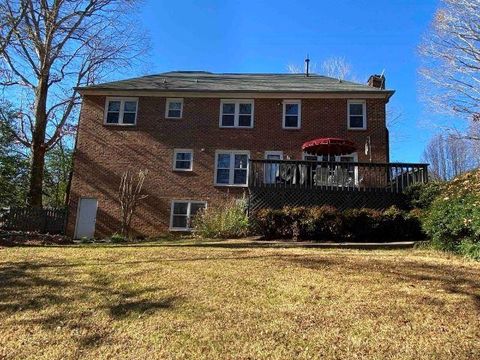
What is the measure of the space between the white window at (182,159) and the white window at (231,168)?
1.27 meters

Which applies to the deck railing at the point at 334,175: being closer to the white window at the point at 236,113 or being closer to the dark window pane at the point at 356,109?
the dark window pane at the point at 356,109

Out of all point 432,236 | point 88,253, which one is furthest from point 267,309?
point 432,236

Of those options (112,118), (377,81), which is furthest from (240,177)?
(377,81)

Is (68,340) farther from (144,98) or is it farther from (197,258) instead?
(144,98)

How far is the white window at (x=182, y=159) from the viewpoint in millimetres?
20828

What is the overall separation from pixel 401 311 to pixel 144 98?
18.2 meters

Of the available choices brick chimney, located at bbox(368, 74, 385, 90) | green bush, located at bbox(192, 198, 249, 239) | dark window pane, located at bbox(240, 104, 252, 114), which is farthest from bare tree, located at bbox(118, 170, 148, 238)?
brick chimney, located at bbox(368, 74, 385, 90)

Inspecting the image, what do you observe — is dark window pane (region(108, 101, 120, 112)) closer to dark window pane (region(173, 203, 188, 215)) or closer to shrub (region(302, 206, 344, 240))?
dark window pane (region(173, 203, 188, 215))

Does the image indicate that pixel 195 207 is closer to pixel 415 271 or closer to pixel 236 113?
pixel 236 113

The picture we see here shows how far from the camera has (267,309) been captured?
5.88 meters

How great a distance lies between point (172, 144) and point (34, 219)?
707cm

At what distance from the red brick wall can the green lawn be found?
448 inches

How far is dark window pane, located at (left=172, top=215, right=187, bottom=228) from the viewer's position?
66.6 ft

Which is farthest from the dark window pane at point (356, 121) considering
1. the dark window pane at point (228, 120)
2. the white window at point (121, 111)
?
the white window at point (121, 111)
